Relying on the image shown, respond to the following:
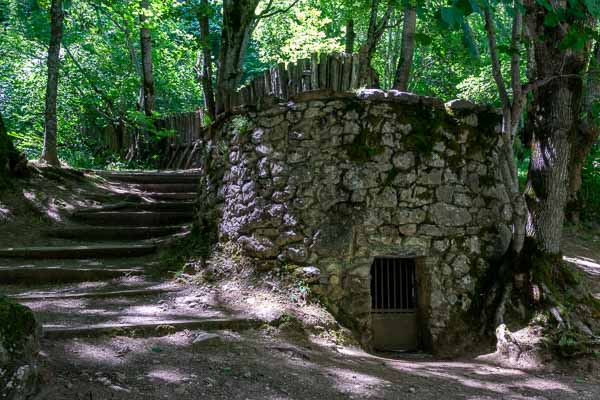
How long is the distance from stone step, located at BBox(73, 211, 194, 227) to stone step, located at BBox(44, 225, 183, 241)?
0.28 meters

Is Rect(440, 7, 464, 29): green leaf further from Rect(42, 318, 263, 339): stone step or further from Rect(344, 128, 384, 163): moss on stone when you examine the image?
Rect(42, 318, 263, 339): stone step

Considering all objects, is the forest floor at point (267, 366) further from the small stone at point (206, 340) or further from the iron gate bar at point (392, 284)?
the iron gate bar at point (392, 284)

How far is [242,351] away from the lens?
4066 mm

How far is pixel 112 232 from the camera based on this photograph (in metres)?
7.45

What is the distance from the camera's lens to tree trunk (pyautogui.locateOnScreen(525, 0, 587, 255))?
511 centimetres

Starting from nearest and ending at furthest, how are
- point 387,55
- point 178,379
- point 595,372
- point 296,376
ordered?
point 178,379, point 296,376, point 595,372, point 387,55

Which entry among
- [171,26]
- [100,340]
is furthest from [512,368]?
[171,26]

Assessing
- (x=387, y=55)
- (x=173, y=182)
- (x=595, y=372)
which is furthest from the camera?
(x=387, y=55)

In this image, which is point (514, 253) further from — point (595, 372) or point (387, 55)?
point (387, 55)

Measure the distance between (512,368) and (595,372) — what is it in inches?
26.8

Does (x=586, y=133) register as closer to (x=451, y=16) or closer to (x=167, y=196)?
(x=451, y=16)

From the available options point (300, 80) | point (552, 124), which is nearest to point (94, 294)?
point (300, 80)

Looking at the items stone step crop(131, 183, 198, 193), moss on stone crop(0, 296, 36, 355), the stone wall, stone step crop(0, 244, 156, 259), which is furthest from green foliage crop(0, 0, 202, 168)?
moss on stone crop(0, 296, 36, 355)

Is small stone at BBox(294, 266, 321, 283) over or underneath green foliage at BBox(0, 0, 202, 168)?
underneath
